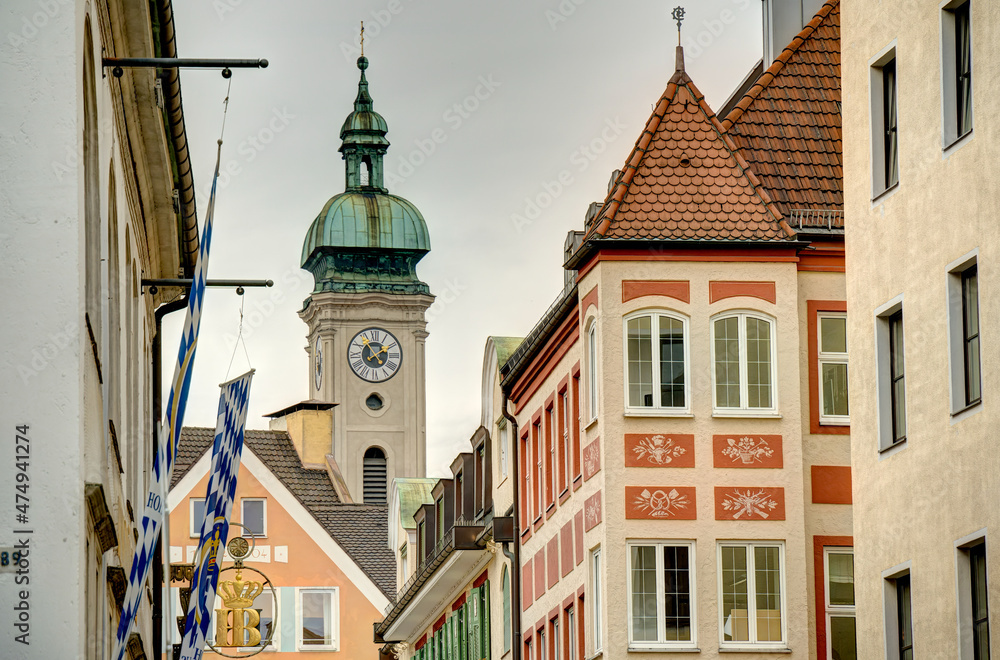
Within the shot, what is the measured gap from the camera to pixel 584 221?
3394cm

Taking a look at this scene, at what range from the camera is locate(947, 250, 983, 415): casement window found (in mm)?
21281

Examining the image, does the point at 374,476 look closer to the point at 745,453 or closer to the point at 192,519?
the point at 192,519

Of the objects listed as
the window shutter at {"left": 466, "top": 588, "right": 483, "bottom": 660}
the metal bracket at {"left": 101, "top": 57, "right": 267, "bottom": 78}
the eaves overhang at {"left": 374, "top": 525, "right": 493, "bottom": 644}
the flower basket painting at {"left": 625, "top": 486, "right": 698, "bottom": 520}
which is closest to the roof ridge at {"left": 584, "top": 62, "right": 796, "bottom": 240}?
the flower basket painting at {"left": 625, "top": 486, "right": 698, "bottom": 520}

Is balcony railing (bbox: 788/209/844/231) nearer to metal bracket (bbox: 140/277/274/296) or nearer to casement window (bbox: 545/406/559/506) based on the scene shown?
casement window (bbox: 545/406/559/506)

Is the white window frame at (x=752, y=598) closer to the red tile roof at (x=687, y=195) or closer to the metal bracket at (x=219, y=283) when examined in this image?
the red tile roof at (x=687, y=195)

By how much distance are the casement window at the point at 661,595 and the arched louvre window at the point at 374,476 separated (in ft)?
296

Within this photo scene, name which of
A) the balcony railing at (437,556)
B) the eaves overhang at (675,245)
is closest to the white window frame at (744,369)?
the eaves overhang at (675,245)

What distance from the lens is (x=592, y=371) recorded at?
1243 inches

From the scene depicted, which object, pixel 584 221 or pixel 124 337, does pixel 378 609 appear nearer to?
pixel 584 221

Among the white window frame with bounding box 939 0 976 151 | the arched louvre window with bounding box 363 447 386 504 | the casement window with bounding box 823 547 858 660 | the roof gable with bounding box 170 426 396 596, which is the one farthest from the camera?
the arched louvre window with bounding box 363 447 386 504

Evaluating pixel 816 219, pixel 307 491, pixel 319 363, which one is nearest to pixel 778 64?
pixel 816 219

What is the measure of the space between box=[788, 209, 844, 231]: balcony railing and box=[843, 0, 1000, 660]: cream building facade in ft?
21.2

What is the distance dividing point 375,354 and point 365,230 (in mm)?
7163

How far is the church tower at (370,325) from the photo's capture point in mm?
123019
